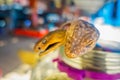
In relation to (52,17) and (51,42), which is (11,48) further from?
(51,42)

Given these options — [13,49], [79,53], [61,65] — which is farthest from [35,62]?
[13,49]

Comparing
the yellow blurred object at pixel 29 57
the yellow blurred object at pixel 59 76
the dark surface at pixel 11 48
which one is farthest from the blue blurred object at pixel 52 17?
Result: the yellow blurred object at pixel 59 76

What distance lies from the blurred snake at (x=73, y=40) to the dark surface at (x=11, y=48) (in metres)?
1.88

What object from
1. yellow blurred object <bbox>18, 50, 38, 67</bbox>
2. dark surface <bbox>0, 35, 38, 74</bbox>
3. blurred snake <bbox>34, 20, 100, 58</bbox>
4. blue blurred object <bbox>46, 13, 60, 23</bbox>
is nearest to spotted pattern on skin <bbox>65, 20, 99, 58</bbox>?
blurred snake <bbox>34, 20, 100, 58</bbox>

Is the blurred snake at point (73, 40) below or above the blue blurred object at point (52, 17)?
below

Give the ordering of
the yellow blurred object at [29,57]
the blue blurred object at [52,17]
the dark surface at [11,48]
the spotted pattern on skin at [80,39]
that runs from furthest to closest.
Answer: the blue blurred object at [52,17] → the dark surface at [11,48] → the yellow blurred object at [29,57] → the spotted pattern on skin at [80,39]

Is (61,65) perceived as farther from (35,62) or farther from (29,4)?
(29,4)

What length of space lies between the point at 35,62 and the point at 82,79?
186mm

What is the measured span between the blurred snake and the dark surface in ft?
6.17

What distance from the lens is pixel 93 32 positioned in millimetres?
365

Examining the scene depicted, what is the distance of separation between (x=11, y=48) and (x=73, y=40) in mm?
2803

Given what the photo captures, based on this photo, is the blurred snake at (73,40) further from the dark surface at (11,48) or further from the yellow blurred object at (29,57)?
the dark surface at (11,48)

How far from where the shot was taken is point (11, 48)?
10.0 ft

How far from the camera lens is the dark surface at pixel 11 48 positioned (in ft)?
8.00
